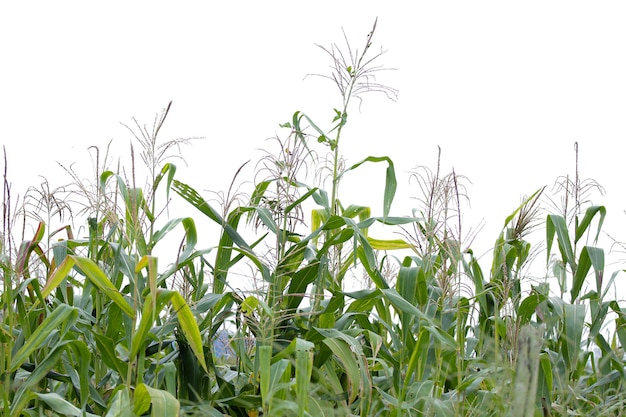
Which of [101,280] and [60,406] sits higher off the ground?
[101,280]

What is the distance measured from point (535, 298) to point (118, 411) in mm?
2062

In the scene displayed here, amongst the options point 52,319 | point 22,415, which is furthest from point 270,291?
point 22,415

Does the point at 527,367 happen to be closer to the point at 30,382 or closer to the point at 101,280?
the point at 101,280

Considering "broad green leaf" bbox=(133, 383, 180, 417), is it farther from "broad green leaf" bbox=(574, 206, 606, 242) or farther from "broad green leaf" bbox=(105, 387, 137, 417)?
"broad green leaf" bbox=(574, 206, 606, 242)

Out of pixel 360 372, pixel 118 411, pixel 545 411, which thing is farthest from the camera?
pixel 545 411

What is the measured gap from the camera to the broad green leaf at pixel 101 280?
256cm

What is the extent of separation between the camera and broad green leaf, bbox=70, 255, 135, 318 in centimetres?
256

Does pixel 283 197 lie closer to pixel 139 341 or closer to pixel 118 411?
pixel 139 341

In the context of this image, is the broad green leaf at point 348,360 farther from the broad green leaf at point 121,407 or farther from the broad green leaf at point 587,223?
the broad green leaf at point 587,223

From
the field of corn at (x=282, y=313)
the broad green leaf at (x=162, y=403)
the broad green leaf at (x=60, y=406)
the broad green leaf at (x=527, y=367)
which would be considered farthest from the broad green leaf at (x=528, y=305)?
the broad green leaf at (x=527, y=367)

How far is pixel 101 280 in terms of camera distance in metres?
2.62

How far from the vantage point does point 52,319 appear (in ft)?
8.85

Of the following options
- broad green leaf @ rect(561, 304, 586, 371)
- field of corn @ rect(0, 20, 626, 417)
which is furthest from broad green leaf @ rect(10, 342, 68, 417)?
broad green leaf @ rect(561, 304, 586, 371)

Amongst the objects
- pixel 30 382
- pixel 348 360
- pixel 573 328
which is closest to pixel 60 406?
pixel 30 382
